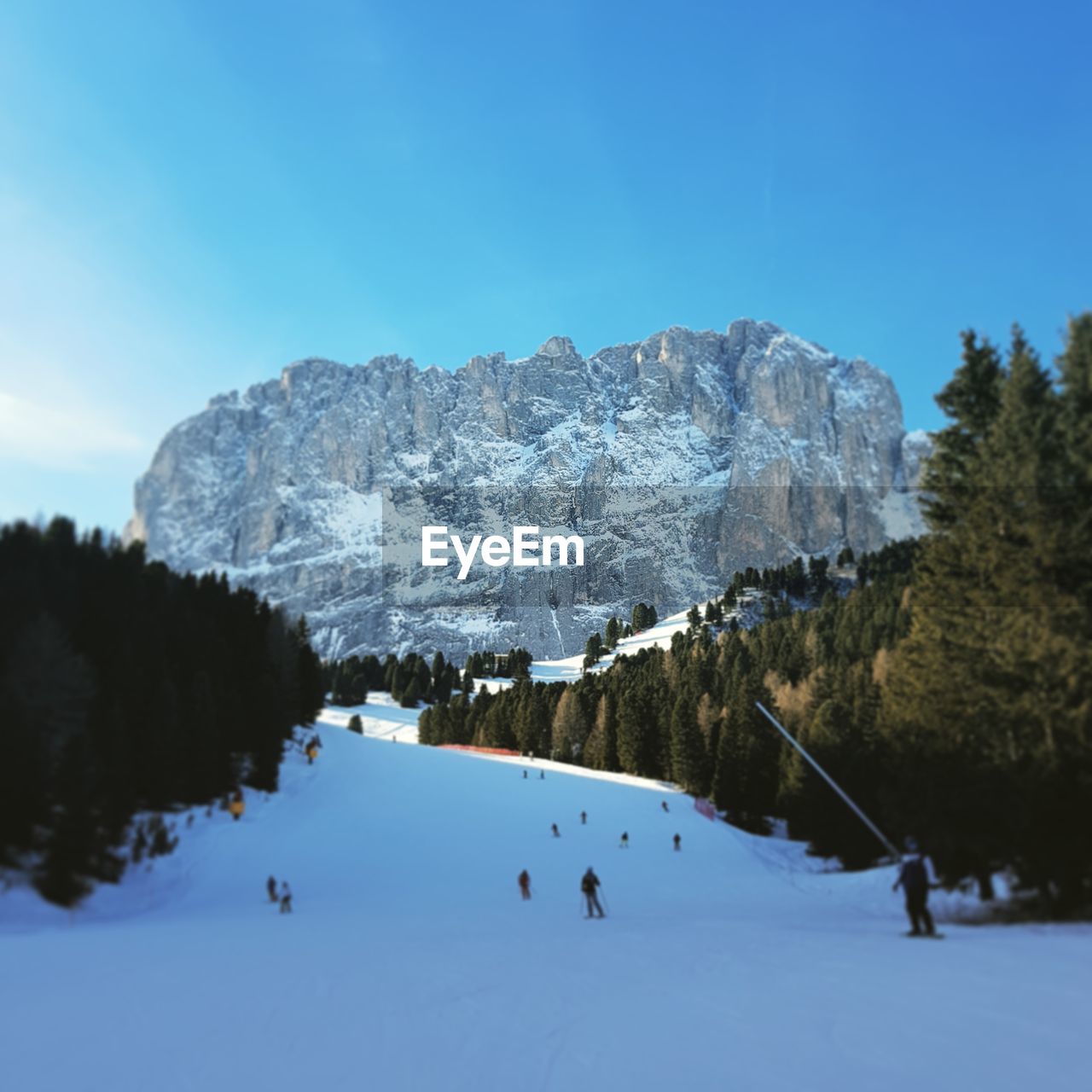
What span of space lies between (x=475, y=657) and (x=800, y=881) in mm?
139235

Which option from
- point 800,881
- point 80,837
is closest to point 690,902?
point 800,881

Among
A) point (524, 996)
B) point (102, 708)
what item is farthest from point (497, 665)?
point (524, 996)

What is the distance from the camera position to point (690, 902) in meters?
24.3

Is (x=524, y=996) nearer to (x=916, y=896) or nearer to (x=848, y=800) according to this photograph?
(x=916, y=896)

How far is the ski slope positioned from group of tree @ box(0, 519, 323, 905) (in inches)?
56.5

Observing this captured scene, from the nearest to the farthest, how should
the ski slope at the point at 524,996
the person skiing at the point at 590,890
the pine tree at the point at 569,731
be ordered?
the ski slope at the point at 524,996 → the person skiing at the point at 590,890 → the pine tree at the point at 569,731

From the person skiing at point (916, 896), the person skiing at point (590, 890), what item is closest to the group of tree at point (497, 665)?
the person skiing at point (590, 890)

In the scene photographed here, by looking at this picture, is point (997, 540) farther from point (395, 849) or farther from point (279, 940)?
point (395, 849)

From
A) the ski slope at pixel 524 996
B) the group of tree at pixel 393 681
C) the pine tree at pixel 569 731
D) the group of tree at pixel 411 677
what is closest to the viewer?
the ski slope at pixel 524 996

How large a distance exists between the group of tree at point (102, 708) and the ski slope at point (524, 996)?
4.71ft

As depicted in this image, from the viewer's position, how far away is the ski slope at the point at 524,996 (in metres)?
6.49

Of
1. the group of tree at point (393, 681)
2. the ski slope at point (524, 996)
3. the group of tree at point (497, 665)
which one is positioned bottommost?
the ski slope at point (524, 996)

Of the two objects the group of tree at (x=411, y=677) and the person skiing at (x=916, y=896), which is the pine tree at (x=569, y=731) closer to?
the group of tree at (x=411, y=677)

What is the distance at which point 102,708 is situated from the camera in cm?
2103
